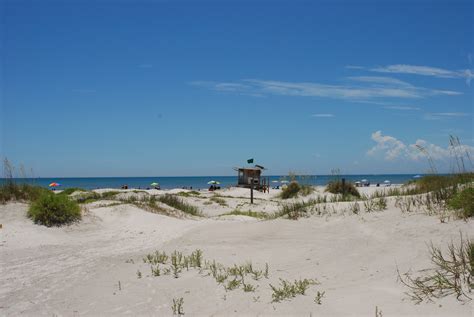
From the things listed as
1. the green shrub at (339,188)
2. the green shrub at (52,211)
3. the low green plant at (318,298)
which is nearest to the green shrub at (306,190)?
the green shrub at (339,188)

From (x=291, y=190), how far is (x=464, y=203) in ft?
73.4

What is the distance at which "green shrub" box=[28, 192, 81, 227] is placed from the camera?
11.6 meters

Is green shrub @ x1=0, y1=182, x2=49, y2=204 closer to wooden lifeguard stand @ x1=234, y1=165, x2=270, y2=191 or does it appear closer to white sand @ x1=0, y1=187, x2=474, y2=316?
white sand @ x1=0, y1=187, x2=474, y2=316

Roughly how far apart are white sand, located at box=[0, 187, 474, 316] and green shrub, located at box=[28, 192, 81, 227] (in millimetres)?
345

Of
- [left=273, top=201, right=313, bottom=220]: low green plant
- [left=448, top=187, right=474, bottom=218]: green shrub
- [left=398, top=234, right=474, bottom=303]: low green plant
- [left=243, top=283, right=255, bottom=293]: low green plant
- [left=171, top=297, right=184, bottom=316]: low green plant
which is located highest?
[left=448, top=187, right=474, bottom=218]: green shrub

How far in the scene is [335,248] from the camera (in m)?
7.89

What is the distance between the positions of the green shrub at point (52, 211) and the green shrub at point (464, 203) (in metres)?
9.99

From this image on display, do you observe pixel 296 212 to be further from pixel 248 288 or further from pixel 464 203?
pixel 248 288

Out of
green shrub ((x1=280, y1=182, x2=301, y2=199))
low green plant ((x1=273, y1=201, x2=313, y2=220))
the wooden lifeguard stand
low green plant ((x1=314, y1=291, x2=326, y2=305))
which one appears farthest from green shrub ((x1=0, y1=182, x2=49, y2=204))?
the wooden lifeguard stand

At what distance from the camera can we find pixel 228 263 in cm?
769

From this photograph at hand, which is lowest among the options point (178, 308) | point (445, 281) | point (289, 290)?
point (178, 308)

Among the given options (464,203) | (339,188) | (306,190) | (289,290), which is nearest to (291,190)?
(306,190)

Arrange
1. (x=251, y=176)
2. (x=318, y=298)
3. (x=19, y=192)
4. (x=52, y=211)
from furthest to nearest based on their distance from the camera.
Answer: (x=251, y=176) → (x=19, y=192) → (x=52, y=211) → (x=318, y=298)

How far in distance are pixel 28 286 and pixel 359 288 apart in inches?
200
